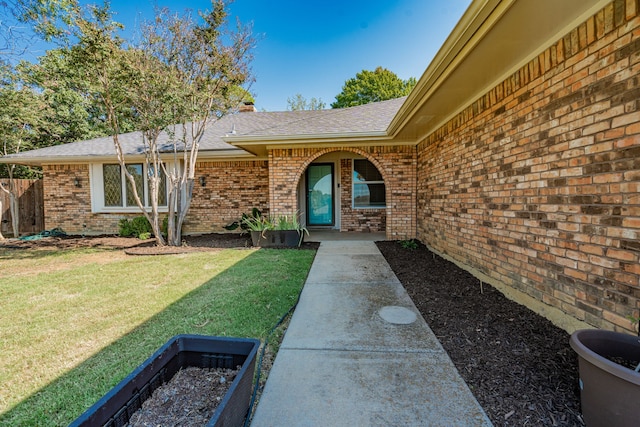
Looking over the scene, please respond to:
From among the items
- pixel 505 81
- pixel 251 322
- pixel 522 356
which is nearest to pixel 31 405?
pixel 251 322

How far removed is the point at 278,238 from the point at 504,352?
546cm

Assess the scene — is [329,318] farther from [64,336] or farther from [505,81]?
[505,81]

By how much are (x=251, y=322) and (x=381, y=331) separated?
1299 mm

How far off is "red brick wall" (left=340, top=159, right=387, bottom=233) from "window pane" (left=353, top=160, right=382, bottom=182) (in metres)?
0.16

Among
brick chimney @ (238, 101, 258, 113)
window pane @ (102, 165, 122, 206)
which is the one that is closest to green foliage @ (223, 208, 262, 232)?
window pane @ (102, 165, 122, 206)

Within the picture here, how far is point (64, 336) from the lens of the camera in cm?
280

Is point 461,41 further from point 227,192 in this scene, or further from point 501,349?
point 227,192

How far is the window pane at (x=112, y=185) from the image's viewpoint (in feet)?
32.5

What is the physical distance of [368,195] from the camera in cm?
938

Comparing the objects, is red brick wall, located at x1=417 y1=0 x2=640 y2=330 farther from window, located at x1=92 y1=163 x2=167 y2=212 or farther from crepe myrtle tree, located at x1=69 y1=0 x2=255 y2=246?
window, located at x1=92 y1=163 x2=167 y2=212

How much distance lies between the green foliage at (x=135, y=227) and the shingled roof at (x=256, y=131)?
2.04 meters

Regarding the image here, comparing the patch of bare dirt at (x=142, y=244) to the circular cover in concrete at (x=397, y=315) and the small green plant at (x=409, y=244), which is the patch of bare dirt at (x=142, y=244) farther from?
the circular cover in concrete at (x=397, y=315)

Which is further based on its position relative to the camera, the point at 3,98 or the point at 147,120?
the point at 3,98

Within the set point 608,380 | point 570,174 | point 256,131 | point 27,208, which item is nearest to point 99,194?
point 27,208
